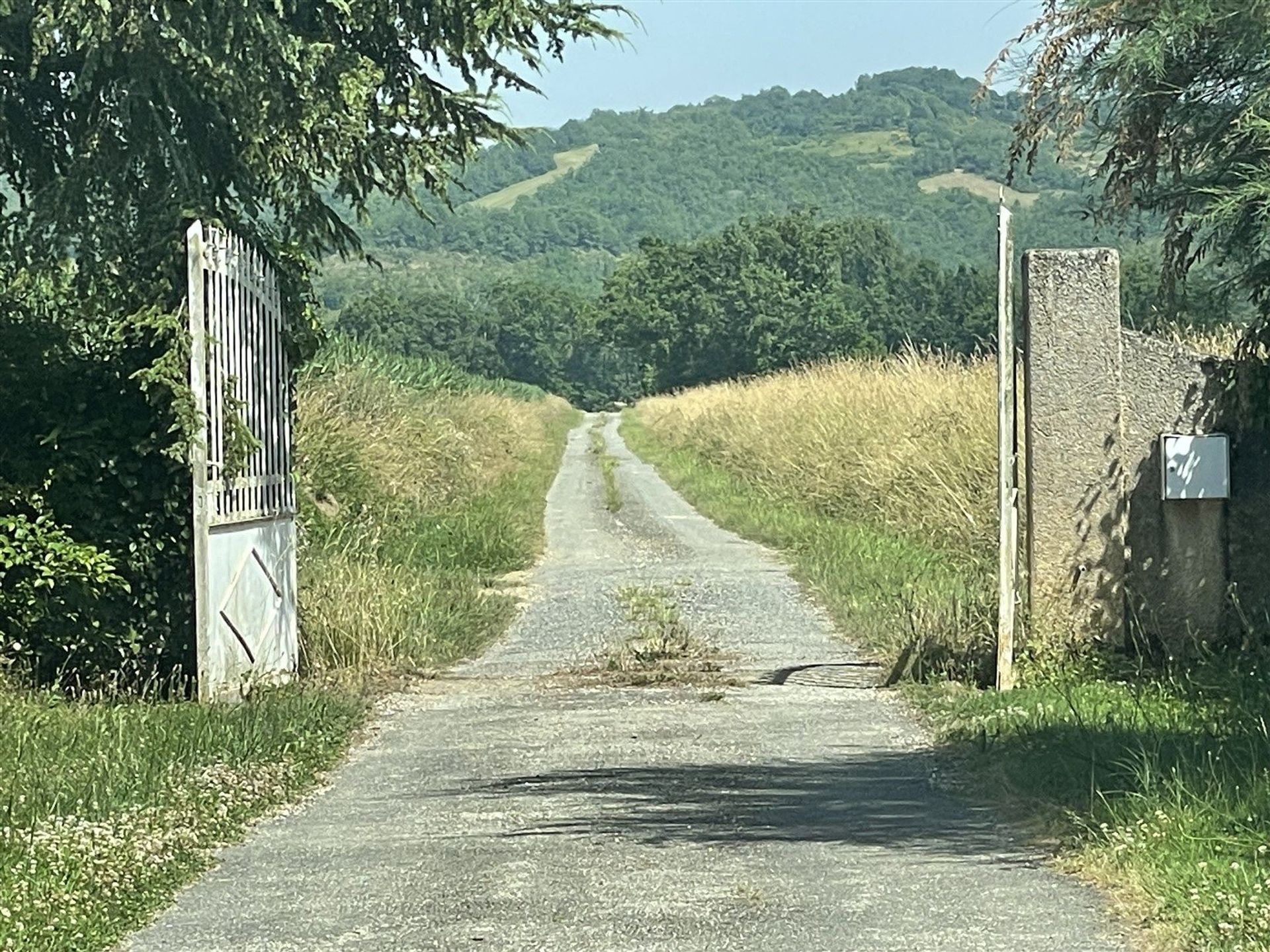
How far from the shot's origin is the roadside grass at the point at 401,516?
1305cm

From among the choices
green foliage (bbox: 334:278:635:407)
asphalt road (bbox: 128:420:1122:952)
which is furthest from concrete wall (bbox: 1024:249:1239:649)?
green foliage (bbox: 334:278:635:407)

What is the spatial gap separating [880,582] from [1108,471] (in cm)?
556

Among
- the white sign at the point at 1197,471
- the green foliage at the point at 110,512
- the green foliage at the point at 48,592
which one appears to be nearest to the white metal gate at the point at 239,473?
the green foliage at the point at 110,512

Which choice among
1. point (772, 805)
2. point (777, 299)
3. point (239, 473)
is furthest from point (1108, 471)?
point (777, 299)

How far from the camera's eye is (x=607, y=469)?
1704 inches

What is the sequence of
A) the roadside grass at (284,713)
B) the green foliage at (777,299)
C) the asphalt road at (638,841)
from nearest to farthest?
1. the asphalt road at (638,841)
2. the roadside grass at (284,713)
3. the green foliage at (777,299)

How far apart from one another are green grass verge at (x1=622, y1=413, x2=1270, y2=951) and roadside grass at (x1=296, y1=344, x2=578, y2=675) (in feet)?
11.4

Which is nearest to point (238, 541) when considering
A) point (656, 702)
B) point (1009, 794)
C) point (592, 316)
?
point (656, 702)

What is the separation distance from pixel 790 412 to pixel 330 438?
1185cm

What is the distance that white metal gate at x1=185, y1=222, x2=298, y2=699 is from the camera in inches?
420

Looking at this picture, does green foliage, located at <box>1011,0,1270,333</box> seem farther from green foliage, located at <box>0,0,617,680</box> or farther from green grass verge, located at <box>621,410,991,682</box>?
green foliage, located at <box>0,0,617,680</box>

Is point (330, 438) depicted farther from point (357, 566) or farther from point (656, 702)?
point (656, 702)

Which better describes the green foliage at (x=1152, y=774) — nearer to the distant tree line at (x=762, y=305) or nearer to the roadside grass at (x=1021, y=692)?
the roadside grass at (x=1021, y=692)

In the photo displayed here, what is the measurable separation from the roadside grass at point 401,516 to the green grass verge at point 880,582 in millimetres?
3012
